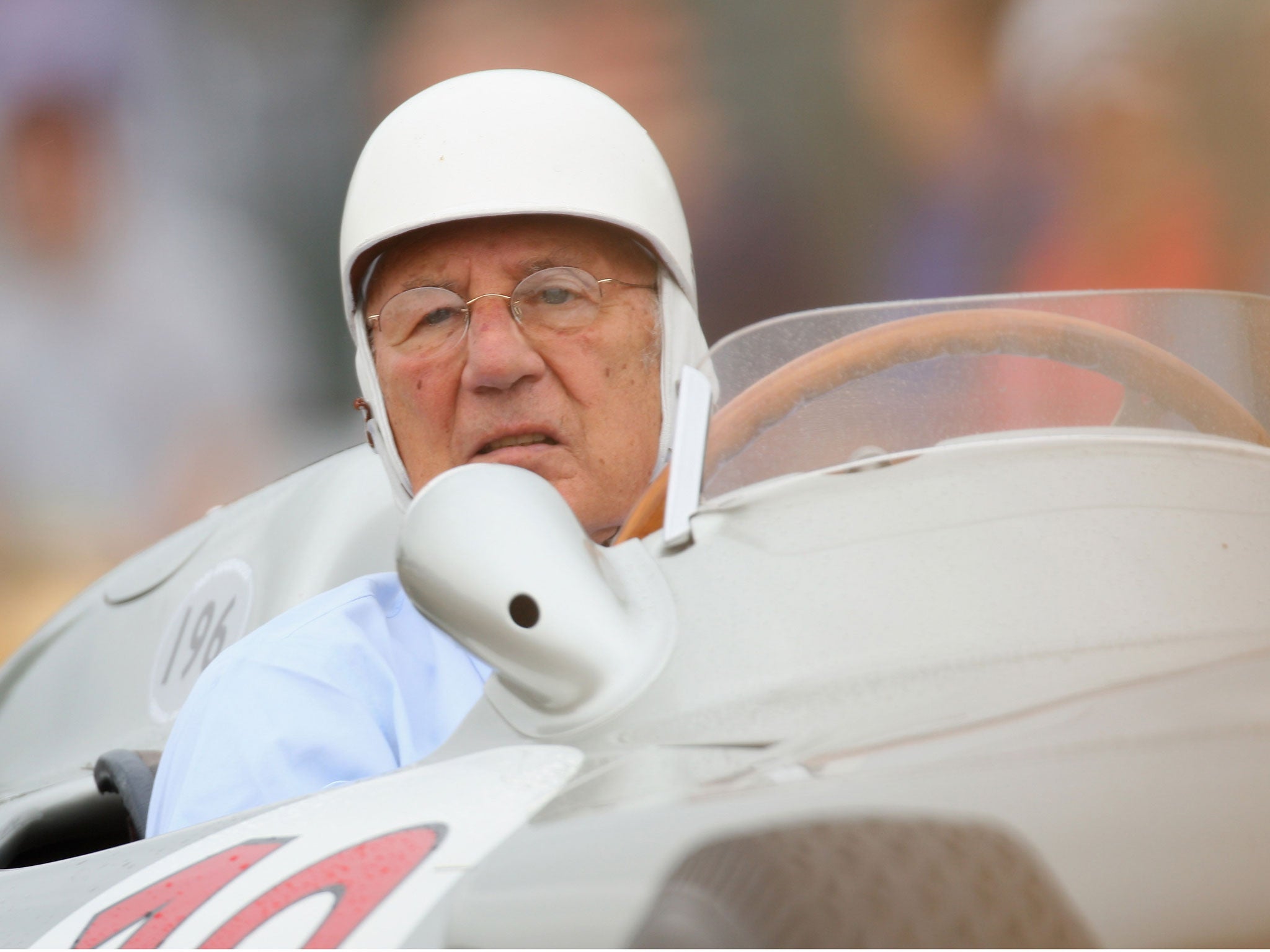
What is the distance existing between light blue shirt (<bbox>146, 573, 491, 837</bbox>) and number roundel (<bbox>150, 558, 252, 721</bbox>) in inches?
29.8

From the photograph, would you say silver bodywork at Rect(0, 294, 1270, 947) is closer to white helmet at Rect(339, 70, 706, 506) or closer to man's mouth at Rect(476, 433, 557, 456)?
man's mouth at Rect(476, 433, 557, 456)

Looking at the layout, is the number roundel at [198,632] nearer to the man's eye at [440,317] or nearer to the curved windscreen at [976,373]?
the man's eye at [440,317]

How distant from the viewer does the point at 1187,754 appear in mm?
463

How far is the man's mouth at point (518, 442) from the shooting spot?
136 centimetres

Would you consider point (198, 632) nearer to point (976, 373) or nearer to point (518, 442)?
point (518, 442)

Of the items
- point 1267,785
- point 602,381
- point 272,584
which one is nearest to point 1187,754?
point 1267,785

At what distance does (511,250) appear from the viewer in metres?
1.42

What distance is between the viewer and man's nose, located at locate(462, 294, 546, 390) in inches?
52.8

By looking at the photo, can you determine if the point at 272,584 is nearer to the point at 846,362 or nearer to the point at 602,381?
the point at 602,381

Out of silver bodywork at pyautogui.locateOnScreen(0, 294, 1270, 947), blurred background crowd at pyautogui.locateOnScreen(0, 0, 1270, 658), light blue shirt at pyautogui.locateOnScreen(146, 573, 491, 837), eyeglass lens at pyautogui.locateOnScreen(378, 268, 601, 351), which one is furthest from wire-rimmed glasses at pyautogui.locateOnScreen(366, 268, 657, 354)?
blurred background crowd at pyautogui.locateOnScreen(0, 0, 1270, 658)

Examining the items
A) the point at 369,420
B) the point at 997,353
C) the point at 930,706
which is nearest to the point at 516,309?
the point at 369,420

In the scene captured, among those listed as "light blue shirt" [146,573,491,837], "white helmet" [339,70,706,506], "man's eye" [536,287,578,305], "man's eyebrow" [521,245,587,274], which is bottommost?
"light blue shirt" [146,573,491,837]

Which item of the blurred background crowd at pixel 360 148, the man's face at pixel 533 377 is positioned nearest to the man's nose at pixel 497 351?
the man's face at pixel 533 377

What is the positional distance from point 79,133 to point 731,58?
6.68 ft
